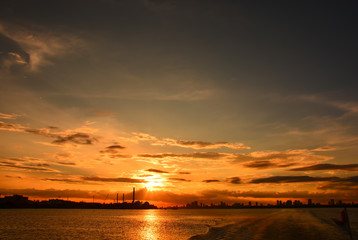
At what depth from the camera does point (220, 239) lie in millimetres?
52312

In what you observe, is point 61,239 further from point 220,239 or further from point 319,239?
point 319,239

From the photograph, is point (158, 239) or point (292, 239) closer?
point (292, 239)

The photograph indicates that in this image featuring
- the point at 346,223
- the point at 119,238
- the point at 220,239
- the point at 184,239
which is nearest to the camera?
the point at 346,223

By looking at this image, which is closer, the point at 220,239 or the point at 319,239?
the point at 319,239

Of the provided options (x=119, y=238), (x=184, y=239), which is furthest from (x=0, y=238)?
(x=184, y=239)

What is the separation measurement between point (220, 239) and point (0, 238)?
57.5 m

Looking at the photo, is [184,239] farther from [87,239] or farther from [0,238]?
[0,238]

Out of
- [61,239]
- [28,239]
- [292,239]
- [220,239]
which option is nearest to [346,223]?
[292,239]

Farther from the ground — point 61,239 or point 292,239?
point 292,239

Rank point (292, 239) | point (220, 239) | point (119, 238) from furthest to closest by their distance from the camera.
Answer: point (119, 238)
point (220, 239)
point (292, 239)

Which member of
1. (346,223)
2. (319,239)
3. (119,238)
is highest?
(346,223)

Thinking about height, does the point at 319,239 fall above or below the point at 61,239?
above

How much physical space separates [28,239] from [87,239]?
1491 centimetres

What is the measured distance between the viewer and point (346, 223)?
22406 millimetres
